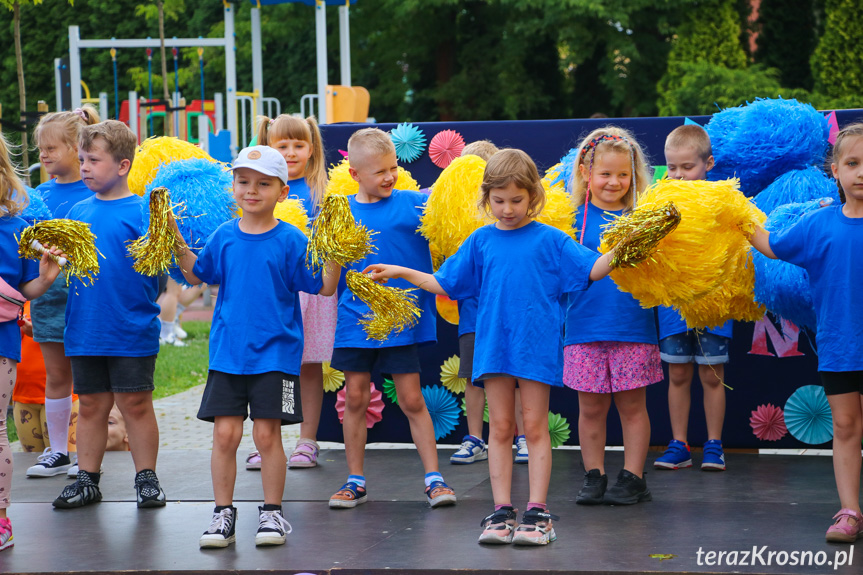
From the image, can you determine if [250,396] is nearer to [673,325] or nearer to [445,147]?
[673,325]

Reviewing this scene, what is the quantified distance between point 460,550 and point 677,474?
65.8 inches

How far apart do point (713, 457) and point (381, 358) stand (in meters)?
1.81

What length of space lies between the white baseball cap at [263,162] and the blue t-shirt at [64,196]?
4.50 ft

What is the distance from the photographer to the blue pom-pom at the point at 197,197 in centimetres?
434

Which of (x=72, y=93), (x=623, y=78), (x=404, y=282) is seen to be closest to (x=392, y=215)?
(x=404, y=282)

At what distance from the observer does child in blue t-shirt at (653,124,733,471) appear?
503cm

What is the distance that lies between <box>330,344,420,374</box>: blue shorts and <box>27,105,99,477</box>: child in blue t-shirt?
1.49 m

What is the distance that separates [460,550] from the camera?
3775 millimetres

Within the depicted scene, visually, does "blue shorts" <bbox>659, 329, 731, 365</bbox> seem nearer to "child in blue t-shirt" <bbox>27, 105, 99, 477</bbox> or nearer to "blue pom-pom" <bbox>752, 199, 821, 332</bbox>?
"blue pom-pom" <bbox>752, 199, 821, 332</bbox>

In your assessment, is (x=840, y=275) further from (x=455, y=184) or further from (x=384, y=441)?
(x=384, y=441)

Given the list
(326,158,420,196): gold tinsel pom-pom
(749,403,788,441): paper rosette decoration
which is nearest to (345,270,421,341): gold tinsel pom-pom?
(326,158,420,196): gold tinsel pom-pom

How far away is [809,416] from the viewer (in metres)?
5.42

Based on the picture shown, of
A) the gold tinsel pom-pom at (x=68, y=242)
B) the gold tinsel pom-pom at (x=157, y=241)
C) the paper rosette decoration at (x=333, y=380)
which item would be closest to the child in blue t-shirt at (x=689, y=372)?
the paper rosette decoration at (x=333, y=380)

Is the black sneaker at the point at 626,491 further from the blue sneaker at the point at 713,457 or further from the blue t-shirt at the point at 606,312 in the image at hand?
the blue sneaker at the point at 713,457
